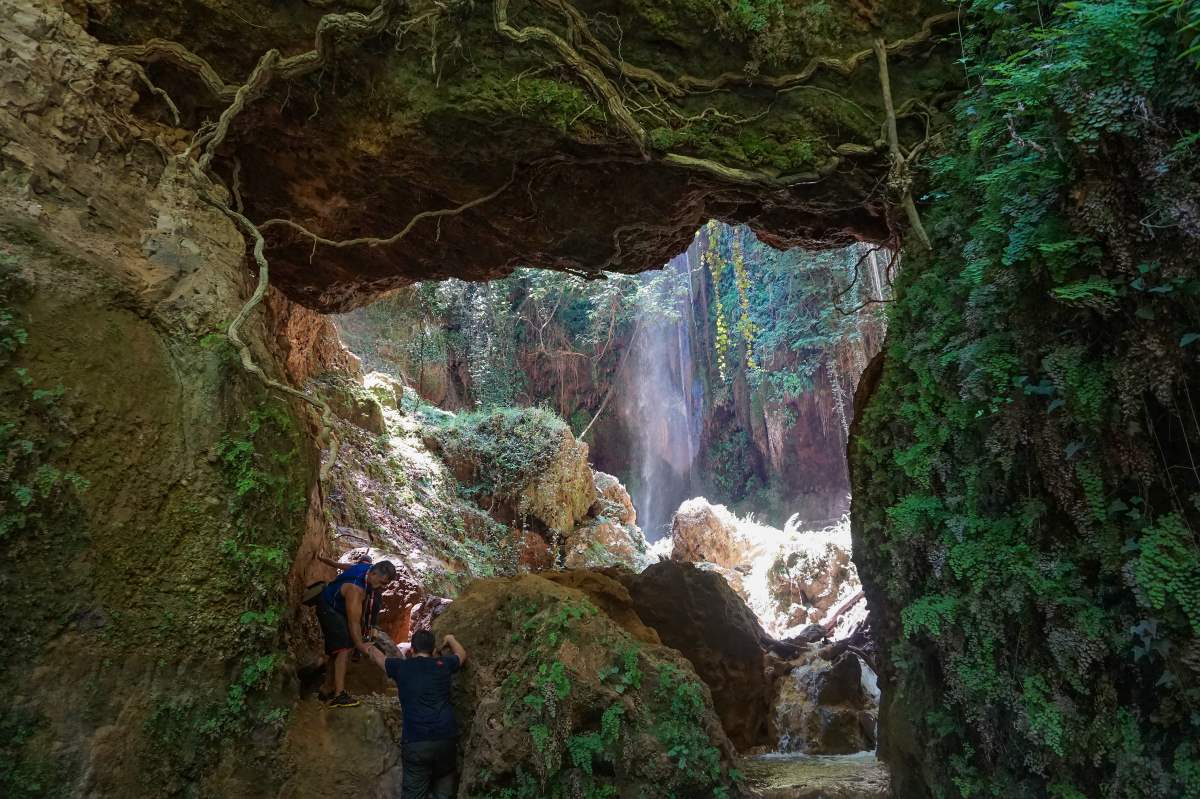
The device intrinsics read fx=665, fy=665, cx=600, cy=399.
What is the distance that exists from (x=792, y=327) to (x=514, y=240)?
11.2 meters

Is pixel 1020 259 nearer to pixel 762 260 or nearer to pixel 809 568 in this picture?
pixel 809 568

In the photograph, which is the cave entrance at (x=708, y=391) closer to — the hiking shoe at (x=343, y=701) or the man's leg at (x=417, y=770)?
the man's leg at (x=417, y=770)

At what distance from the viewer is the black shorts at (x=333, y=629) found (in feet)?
16.8

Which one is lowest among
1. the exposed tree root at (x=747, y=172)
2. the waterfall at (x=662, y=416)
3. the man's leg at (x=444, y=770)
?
the man's leg at (x=444, y=770)

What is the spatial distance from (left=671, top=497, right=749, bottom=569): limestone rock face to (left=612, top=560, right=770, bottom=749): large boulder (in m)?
7.67

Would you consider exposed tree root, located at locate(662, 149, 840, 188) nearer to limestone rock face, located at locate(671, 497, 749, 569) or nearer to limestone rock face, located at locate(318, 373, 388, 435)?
limestone rock face, located at locate(318, 373, 388, 435)

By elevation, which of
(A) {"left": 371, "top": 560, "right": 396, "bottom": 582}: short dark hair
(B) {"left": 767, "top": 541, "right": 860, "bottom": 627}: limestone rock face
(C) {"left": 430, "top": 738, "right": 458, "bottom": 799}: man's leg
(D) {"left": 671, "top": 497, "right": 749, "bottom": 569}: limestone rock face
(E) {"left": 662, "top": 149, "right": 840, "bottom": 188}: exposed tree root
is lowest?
(C) {"left": 430, "top": 738, "right": 458, "bottom": 799}: man's leg

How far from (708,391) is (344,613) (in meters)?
17.6

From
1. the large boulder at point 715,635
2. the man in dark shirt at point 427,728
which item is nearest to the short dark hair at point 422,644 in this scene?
the man in dark shirt at point 427,728

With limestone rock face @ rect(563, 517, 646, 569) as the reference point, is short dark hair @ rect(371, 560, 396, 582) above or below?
below

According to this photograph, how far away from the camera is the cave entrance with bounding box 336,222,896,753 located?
12.5m

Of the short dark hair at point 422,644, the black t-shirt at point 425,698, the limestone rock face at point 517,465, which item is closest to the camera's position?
the black t-shirt at point 425,698

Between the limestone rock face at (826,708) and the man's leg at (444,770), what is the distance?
15.2ft

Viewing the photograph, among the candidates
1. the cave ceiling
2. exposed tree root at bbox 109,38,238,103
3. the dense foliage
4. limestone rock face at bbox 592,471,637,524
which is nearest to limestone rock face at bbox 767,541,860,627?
limestone rock face at bbox 592,471,637,524
